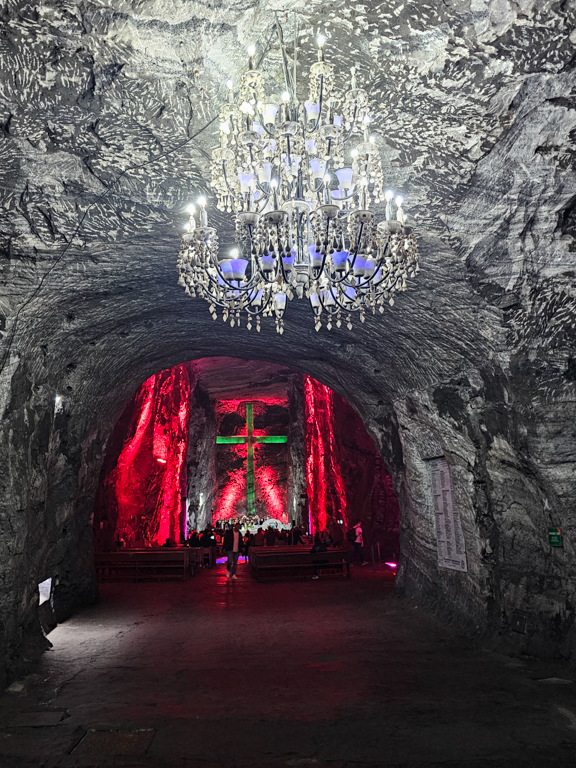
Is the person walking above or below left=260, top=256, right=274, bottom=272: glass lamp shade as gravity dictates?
below

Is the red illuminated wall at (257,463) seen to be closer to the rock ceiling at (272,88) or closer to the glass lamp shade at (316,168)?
the rock ceiling at (272,88)

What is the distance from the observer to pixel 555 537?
245 inches

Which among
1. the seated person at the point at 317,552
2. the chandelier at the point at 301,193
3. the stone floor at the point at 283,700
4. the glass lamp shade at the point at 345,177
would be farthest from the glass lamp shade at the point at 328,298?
the seated person at the point at 317,552

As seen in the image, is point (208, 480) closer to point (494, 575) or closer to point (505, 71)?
point (494, 575)

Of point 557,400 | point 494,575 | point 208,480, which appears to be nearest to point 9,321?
point 557,400

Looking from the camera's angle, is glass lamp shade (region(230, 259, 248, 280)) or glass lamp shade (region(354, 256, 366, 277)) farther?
glass lamp shade (region(230, 259, 248, 280))

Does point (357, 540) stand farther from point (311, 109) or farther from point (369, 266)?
point (311, 109)

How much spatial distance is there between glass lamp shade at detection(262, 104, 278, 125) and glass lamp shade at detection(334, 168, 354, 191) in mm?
621

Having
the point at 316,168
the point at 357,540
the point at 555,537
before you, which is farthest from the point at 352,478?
the point at 316,168

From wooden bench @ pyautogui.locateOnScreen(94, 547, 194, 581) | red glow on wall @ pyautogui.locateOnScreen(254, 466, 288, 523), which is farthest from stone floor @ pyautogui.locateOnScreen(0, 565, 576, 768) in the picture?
red glow on wall @ pyautogui.locateOnScreen(254, 466, 288, 523)

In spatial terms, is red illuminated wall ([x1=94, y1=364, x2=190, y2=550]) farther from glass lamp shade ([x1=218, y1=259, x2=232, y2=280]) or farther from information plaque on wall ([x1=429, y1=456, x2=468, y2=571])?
glass lamp shade ([x1=218, y1=259, x2=232, y2=280])

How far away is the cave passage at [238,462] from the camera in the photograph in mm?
16984

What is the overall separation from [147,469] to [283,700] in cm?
1479

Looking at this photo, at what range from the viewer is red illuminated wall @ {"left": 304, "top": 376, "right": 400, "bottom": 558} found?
1695cm
